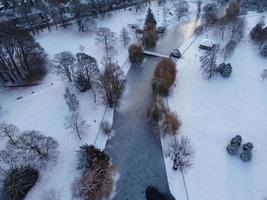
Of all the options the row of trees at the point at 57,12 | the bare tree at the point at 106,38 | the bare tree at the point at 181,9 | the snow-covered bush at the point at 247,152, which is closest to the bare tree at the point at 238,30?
the bare tree at the point at 181,9

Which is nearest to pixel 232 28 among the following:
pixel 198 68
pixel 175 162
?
pixel 198 68

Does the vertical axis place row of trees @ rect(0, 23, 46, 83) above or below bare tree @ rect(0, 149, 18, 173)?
above

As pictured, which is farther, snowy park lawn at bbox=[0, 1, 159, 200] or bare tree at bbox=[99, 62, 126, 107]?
bare tree at bbox=[99, 62, 126, 107]

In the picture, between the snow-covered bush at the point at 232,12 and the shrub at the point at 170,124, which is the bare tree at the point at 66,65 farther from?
the snow-covered bush at the point at 232,12

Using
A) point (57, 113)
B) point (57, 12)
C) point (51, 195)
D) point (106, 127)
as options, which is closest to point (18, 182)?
point (51, 195)

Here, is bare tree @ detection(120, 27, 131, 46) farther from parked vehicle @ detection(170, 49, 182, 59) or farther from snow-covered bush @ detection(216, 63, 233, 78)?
snow-covered bush @ detection(216, 63, 233, 78)

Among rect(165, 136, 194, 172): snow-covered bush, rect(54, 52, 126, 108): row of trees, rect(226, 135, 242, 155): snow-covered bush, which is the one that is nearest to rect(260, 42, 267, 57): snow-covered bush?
rect(226, 135, 242, 155): snow-covered bush
